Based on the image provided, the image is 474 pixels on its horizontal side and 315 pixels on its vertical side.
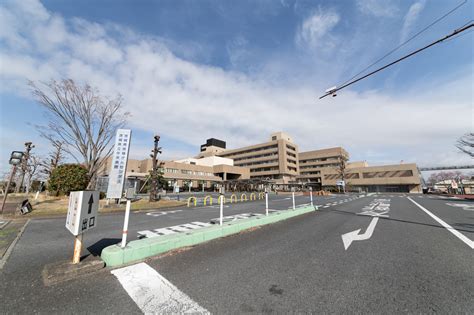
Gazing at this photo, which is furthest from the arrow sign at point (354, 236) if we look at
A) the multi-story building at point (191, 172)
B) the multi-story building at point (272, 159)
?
the multi-story building at point (272, 159)

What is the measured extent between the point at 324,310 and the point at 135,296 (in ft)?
7.66

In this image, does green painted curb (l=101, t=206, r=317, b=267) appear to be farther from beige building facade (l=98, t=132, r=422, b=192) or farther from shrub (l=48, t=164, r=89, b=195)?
beige building facade (l=98, t=132, r=422, b=192)

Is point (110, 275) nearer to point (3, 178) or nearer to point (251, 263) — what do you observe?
point (251, 263)

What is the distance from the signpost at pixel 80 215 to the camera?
302 cm

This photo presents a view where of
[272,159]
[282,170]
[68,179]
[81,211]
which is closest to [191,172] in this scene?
[272,159]

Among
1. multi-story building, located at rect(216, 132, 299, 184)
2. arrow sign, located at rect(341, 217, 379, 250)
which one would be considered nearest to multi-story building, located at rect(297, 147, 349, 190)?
multi-story building, located at rect(216, 132, 299, 184)

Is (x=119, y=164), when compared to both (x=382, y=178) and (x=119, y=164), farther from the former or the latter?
(x=382, y=178)

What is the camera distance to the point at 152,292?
8.16ft

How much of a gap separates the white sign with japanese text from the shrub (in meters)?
17.7

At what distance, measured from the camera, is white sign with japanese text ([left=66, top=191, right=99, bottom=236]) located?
3.02 m

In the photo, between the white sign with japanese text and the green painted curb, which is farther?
the green painted curb

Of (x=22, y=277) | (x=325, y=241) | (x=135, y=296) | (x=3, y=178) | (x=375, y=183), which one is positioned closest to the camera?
(x=135, y=296)

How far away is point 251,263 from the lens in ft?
11.1

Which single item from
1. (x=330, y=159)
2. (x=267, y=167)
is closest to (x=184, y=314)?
(x=267, y=167)
